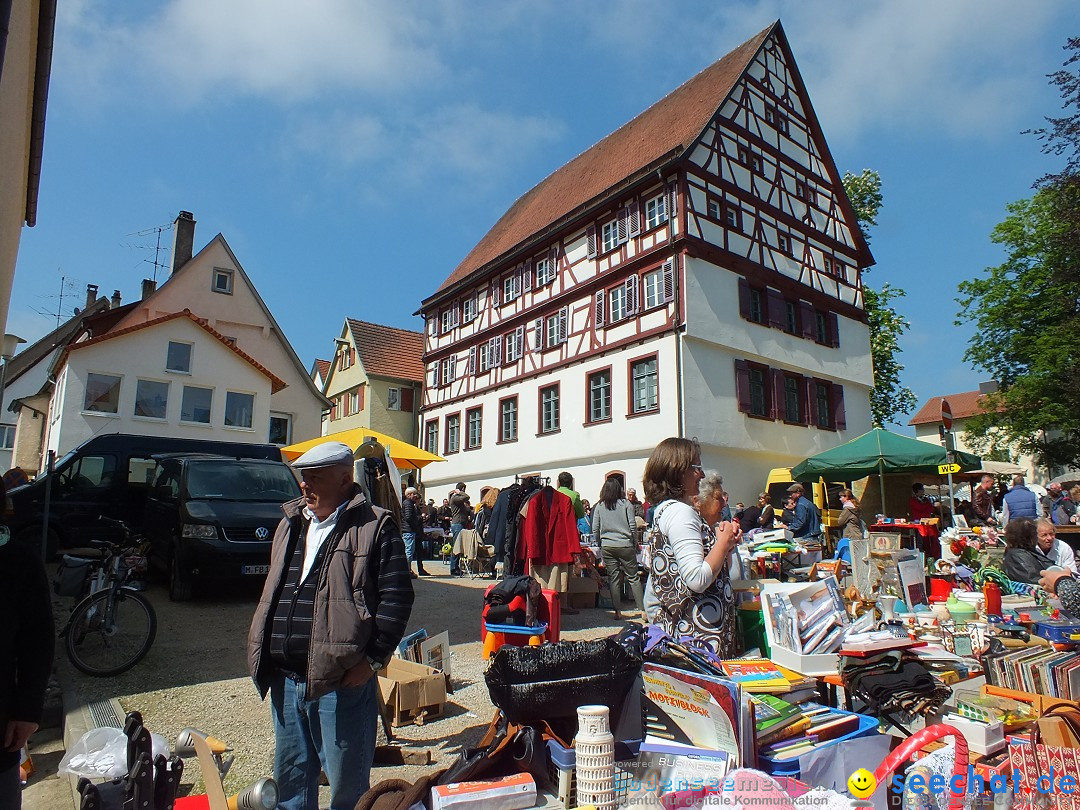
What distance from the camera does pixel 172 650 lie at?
684cm

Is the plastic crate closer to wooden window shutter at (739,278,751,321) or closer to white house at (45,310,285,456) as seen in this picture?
wooden window shutter at (739,278,751,321)

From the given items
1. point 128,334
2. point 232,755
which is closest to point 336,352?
point 128,334

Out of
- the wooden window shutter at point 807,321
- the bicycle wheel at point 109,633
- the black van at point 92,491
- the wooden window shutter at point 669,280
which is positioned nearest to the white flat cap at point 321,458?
the bicycle wheel at point 109,633

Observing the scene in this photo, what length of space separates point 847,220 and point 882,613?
83.7ft

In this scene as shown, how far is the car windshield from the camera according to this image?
Result: 9455mm

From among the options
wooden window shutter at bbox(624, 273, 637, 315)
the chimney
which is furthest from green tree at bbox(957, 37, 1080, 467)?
the chimney

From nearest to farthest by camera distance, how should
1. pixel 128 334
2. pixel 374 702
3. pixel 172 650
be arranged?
pixel 374 702 → pixel 172 650 → pixel 128 334

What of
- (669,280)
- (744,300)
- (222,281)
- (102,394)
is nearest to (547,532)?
(669,280)

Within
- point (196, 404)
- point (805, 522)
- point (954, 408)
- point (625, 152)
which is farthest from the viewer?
point (954, 408)

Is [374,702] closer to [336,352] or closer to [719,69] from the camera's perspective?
[719,69]

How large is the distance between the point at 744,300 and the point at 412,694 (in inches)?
765

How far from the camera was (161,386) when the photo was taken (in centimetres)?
2498

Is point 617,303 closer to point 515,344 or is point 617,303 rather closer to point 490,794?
point 515,344

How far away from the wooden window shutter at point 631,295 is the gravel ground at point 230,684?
13927 millimetres
